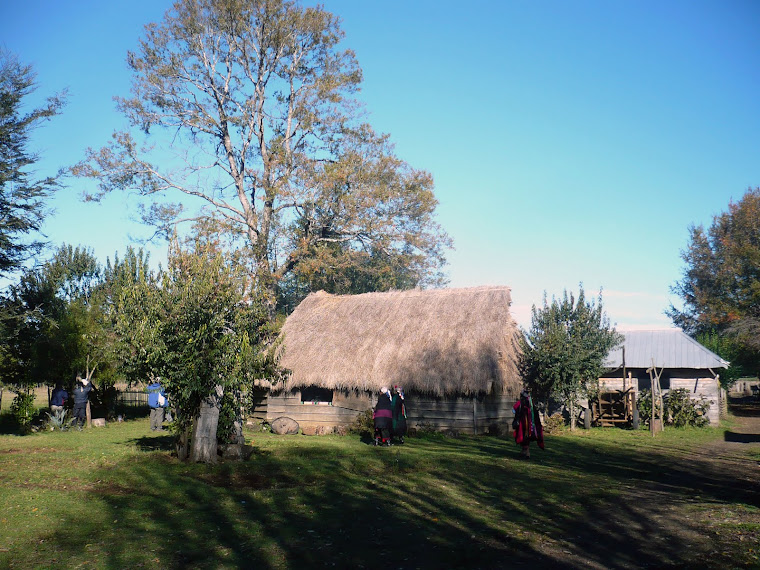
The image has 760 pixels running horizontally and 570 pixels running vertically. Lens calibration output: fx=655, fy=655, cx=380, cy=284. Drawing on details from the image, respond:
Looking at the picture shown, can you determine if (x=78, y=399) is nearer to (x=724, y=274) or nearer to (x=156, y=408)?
(x=156, y=408)

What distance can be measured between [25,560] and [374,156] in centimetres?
2973

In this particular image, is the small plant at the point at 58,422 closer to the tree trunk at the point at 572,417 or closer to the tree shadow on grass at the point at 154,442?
the tree shadow on grass at the point at 154,442

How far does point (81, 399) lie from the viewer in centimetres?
2511

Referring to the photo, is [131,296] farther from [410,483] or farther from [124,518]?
[410,483]

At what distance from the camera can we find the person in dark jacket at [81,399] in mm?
25062

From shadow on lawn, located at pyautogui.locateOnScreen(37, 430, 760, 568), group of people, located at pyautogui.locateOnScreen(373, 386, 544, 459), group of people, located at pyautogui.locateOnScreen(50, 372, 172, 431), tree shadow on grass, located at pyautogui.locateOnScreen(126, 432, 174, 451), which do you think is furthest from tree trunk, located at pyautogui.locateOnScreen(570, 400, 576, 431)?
group of people, located at pyautogui.locateOnScreen(50, 372, 172, 431)

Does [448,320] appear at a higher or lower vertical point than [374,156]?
lower

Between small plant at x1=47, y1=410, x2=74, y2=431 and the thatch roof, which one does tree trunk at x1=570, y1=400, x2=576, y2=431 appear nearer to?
the thatch roof

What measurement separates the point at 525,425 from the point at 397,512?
8128 mm

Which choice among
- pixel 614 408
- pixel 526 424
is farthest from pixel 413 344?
pixel 614 408

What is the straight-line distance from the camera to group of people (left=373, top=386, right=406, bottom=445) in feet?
67.8

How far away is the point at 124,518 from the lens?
1070 centimetres

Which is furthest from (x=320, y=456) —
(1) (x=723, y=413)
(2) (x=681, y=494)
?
(1) (x=723, y=413)

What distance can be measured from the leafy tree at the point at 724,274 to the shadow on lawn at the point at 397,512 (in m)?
41.0
